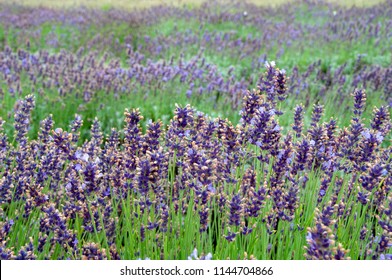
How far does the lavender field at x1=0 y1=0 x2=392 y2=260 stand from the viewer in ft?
6.62

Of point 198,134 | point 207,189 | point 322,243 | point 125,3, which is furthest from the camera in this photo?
point 125,3

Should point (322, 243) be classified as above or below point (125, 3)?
above

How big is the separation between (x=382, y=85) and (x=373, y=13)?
17.5ft

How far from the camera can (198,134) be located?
250cm

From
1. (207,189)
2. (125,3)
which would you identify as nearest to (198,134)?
(207,189)

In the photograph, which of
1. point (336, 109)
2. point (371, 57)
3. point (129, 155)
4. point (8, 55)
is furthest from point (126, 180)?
point (371, 57)

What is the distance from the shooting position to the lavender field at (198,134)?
202 cm

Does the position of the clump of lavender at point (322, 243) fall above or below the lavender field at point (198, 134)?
above

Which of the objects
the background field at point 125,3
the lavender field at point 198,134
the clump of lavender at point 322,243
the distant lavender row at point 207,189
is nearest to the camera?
the clump of lavender at point 322,243

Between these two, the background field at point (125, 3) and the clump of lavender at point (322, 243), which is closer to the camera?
the clump of lavender at point (322, 243)

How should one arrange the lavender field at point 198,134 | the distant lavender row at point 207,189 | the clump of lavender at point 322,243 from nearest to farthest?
the clump of lavender at point 322,243
the distant lavender row at point 207,189
the lavender field at point 198,134

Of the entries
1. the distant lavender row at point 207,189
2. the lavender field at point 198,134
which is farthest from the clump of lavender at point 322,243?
the distant lavender row at point 207,189

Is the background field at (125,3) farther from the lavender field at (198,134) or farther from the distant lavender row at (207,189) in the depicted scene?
the distant lavender row at (207,189)

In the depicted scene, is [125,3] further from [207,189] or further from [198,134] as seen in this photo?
[207,189]
